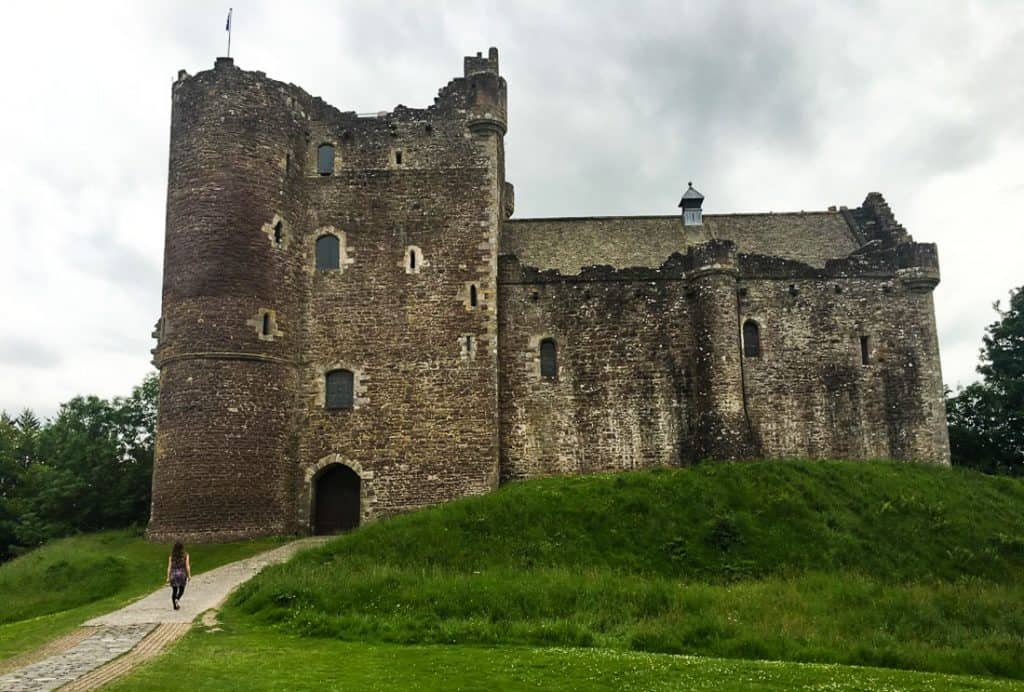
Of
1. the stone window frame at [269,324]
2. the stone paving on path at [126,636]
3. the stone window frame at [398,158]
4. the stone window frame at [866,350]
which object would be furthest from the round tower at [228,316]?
the stone window frame at [866,350]

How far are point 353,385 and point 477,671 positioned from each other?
18740 millimetres

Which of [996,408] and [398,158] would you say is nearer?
[398,158]

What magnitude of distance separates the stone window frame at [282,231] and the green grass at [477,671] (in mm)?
17549

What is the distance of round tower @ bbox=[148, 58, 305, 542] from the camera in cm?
2809

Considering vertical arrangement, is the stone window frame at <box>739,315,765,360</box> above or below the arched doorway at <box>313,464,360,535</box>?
above

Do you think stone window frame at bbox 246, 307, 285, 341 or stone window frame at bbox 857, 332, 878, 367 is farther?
stone window frame at bbox 857, 332, 878, 367

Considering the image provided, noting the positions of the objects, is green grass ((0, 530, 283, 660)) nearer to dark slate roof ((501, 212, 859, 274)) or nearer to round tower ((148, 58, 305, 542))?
round tower ((148, 58, 305, 542))

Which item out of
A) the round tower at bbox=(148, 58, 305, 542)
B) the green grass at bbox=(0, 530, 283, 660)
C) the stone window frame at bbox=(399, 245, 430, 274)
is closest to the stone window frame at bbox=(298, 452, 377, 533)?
the round tower at bbox=(148, 58, 305, 542)

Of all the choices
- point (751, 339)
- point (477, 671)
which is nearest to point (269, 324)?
point (751, 339)

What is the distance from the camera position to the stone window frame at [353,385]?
31172mm

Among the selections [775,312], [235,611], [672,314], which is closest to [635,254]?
[672,314]

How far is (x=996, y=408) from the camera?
133ft

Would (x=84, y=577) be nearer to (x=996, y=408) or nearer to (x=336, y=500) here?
(x=336, y=500)

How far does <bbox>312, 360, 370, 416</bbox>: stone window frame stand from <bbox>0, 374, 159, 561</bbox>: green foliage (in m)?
11.4
